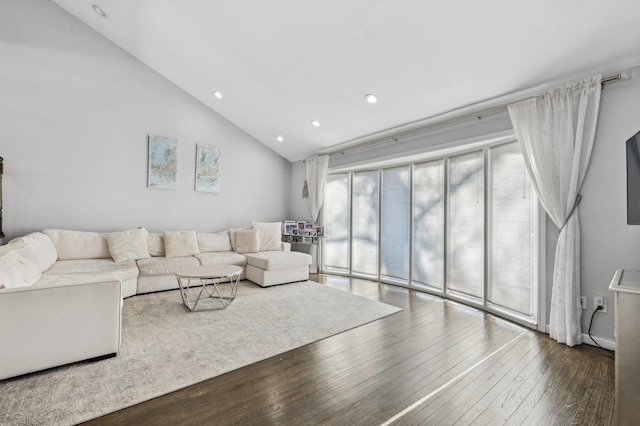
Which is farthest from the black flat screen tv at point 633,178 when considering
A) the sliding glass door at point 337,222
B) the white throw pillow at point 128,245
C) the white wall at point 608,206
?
the white throw pillow at point 128,245

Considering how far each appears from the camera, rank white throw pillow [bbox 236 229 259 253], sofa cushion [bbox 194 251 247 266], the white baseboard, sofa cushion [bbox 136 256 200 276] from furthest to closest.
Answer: white throw pillow [bbox 236 229 259 253] → sofa cushion [bbox 194 251 247 266] → sofa cushion [bbox 136 256 200 276] → the white baseboard

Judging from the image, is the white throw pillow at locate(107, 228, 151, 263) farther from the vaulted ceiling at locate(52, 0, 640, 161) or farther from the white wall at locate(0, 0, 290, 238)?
the vaulted ceiling at locate(52, 0, 640, 161)

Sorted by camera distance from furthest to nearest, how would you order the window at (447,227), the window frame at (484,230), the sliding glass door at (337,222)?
the sliding glass door at (337,222) → the window at (447,227) → the window frame at (484,230)

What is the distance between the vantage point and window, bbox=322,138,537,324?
10.3 ft

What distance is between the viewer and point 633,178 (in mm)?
1979

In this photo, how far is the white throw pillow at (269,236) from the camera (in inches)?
203

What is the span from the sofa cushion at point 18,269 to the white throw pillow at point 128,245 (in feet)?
4.14

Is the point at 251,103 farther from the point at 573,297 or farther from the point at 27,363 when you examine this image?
the point at 573,297

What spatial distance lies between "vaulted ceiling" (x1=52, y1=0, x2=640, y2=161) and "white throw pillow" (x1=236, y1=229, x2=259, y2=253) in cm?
204

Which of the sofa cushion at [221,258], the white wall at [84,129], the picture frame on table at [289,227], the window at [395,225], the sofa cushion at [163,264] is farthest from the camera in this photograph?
the picture frame on table at [289,227]

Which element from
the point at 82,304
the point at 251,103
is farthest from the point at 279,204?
the point at 82,304

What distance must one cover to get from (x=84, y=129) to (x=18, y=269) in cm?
279

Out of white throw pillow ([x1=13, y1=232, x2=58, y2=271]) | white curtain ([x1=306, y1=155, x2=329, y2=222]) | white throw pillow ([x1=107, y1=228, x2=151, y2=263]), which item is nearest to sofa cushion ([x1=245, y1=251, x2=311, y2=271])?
white curtain ([x1=306, y1=155, x2=329, y2=222])

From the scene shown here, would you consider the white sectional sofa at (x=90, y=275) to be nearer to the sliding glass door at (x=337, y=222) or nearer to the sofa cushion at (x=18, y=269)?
the sofa cushion at (x=18, y=269)
